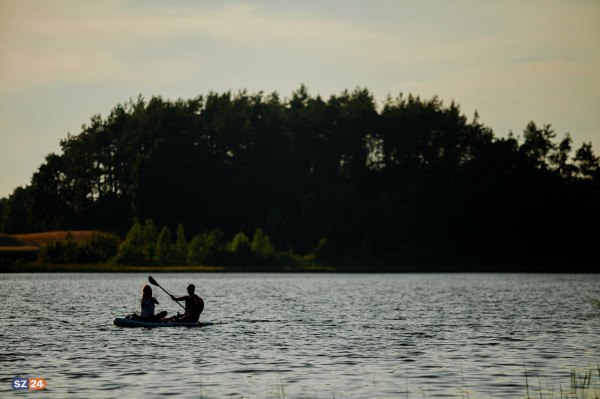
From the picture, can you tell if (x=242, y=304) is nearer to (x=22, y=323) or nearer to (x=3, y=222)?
(x=22, y=323)

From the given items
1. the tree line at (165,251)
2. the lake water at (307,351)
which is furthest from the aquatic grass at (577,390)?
the tree line at (165,251)

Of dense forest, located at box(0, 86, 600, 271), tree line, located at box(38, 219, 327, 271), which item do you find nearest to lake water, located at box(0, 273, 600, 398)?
tree line, located at box(38, 219, 327, 271)

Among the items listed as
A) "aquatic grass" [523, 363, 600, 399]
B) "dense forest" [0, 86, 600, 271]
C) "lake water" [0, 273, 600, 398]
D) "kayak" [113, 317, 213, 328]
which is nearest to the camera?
"aquatic grass" [523, 363, 600, 399]

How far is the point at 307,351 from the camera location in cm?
3566

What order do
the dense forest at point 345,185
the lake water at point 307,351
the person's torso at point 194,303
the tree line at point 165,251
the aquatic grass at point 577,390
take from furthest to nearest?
the dense forest at point 345,185, the tree line at point 165,251, the person's torso at point 194,303, the lake water at point 307,351, the aquatic grass at point 577,390

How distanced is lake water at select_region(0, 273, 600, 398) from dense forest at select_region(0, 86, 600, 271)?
83.4 meters

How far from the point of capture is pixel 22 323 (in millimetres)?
47625

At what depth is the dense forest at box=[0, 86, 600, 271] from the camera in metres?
149

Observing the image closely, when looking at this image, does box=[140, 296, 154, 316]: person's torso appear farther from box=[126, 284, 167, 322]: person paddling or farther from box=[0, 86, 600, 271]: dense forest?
box=[0, 86, 600, 271]: dense forest

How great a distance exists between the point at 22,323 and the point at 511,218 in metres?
116

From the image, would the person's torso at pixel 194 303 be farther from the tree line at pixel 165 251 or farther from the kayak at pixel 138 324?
the tree line at pixel 165 251

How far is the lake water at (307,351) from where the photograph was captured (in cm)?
2661

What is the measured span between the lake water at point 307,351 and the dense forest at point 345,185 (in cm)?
8344

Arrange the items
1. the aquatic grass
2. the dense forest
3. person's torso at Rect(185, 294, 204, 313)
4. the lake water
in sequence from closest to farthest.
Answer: the aquatic grass, the lake water, person's torso at Rect(185, 294, 204, 313), the dense forest
